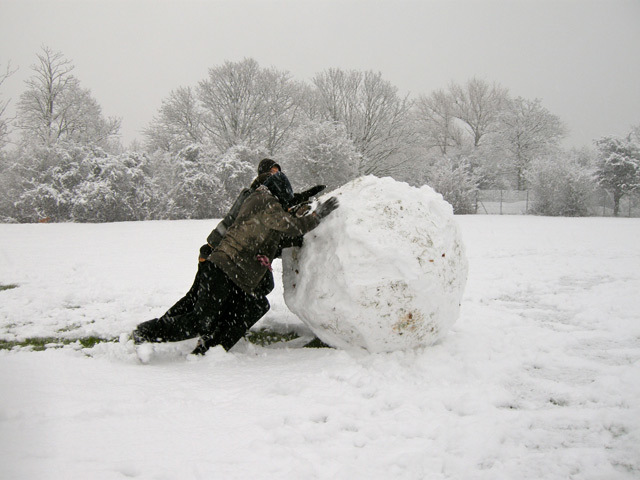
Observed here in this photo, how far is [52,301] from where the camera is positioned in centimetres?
584

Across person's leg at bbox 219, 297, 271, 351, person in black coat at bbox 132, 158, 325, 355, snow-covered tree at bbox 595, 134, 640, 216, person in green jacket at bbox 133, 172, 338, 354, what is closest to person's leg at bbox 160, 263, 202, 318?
person in black coat at bbox 132, 158, 325, 355

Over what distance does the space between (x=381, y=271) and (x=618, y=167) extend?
92.4ft

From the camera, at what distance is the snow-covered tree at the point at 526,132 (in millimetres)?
40156

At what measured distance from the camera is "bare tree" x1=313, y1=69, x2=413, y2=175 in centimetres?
3155

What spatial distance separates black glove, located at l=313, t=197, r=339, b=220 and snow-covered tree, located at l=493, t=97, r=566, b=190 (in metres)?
41.2

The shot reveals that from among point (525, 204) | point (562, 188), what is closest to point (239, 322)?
point (562, 188)

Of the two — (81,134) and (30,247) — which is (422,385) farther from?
(81,134)

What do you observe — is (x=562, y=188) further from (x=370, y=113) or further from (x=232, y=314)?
(x=232, y=314)

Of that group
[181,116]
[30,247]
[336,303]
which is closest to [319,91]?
[181,116]

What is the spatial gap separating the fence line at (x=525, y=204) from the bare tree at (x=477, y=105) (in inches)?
553

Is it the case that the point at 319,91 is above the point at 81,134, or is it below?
above

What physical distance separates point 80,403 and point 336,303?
79.3 inches

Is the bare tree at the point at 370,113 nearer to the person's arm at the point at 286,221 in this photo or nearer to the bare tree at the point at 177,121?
the bare tree at the point at 177,121

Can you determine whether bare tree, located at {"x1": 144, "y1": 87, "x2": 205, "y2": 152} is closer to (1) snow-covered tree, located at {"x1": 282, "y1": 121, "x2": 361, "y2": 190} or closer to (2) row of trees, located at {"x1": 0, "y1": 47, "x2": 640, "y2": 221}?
(2) row of trees, located at {"x1": 0, "y1": 47, "x2": 640, "y2": 221}
